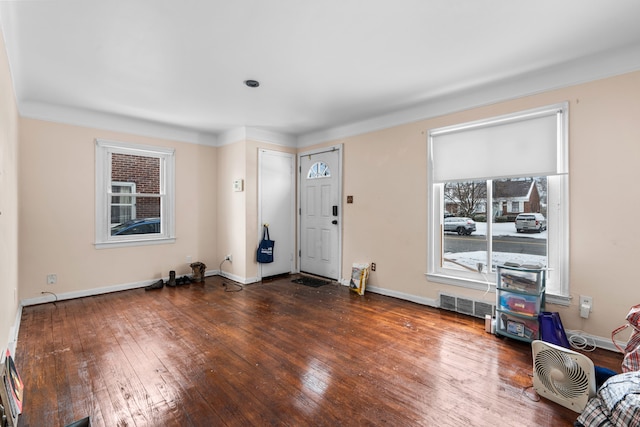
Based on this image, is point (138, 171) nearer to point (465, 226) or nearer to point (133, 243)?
point (133, 243)

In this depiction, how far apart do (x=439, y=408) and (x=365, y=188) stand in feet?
10.0

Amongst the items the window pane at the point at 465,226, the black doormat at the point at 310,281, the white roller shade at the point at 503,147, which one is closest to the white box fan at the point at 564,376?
the window pane at the point at 465,226

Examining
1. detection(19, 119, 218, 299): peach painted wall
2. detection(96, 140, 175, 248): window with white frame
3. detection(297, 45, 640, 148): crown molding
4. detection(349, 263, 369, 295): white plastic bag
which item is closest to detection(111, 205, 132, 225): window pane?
detection(96, 140, 175, 248): window with white frame

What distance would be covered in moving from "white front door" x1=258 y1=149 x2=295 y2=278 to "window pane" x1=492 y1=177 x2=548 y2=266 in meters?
3.27

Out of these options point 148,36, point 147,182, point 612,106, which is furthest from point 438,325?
point 147,182

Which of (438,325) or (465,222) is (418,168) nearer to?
(465,222)

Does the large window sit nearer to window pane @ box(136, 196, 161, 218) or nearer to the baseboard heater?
the baseboard heater

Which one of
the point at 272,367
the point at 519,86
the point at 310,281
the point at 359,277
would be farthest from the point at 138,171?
the point at 519,86

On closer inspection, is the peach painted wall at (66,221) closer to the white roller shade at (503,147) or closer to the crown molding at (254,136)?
the crown molding at (254,136)

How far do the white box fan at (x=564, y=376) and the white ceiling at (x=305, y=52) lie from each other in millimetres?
2250

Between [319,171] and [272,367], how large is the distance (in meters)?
3.45

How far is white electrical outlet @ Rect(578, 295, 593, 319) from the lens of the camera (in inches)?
108

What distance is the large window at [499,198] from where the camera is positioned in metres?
2.95

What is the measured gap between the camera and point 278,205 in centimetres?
534
